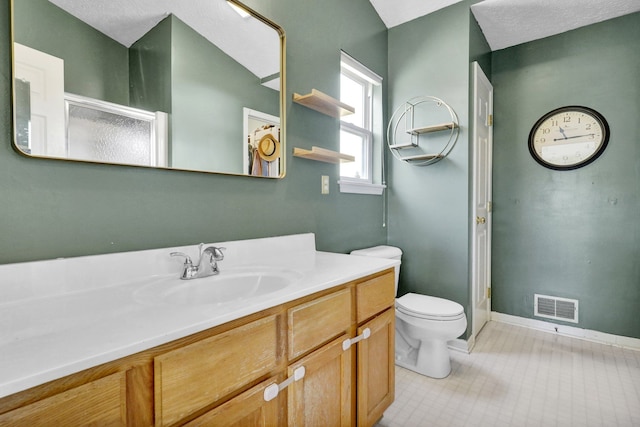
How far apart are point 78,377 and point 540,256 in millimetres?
3078

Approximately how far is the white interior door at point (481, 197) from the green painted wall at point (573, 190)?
0.14 metres

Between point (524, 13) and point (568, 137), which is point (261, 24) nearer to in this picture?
point (524, 13)

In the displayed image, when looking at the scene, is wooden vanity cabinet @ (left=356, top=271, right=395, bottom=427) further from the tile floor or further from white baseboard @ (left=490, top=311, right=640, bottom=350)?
white baseboard @ (left=490, top=311, right=640, bottom=350)

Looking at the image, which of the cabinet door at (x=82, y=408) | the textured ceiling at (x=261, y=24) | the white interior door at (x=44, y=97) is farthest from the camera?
the textured ceiling at (x=261, y=24)

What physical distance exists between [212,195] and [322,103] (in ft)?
2.75

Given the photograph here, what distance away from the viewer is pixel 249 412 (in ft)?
2.57

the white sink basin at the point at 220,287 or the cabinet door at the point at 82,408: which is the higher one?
the white sink basin at the point at 220,287

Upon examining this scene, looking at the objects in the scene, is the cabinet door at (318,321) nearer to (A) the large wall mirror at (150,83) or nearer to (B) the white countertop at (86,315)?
(B) the white countertop at (86,315)

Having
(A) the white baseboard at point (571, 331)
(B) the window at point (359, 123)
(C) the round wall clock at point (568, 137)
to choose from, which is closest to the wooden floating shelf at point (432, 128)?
(B) the window at point (359, 123)

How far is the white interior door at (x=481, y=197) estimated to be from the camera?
229 cm

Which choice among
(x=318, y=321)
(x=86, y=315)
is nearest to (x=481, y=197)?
(x=318, y=321)

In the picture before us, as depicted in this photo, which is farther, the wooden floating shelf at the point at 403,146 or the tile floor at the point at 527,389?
the wooden floating shelf at the point at 403,146

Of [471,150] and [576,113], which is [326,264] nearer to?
[471,150]

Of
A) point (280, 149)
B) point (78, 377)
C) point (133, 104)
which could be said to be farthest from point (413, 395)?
point (133, 104)
